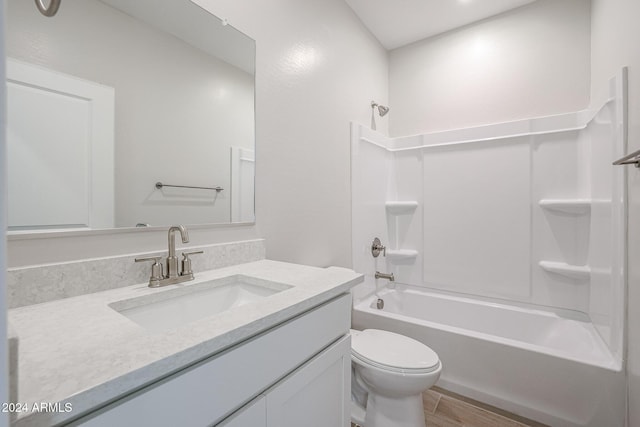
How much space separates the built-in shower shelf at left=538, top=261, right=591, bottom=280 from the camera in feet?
6.22

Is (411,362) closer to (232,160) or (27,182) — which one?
(232,160)

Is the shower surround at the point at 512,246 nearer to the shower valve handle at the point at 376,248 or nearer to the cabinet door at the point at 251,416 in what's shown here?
the shower valve handle at the point at 376,248

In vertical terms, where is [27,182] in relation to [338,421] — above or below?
above

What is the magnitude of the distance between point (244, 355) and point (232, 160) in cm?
89

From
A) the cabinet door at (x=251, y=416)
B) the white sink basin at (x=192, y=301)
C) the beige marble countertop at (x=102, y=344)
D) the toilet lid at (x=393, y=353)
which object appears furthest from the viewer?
the toilet lid at (x=393, y=353)

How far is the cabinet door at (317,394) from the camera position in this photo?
74 centimetres

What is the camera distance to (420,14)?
225 cm

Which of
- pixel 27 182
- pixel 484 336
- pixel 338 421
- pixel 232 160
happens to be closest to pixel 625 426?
pixel 484 336

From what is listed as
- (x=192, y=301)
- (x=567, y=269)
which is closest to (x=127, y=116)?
(x=192, y=301)

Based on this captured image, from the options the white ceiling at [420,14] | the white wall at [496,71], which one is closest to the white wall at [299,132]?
the white ceiling at [420,14]

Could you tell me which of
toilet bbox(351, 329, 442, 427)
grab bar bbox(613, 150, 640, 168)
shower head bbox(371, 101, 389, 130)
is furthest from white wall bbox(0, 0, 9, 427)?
shower head bbox(371, 101, 389, 130)

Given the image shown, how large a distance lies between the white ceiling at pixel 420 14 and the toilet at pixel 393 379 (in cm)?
235

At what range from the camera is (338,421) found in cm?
100

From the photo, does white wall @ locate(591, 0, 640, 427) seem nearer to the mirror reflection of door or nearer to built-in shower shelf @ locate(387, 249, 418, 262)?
built-in shower shelf @ locate(387, 249, 418, 262)
